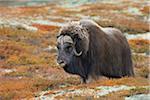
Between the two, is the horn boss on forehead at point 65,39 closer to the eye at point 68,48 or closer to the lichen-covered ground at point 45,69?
the eye at point 68,48

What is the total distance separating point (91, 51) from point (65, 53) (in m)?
0.99

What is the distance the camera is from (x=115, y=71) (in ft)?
47.8

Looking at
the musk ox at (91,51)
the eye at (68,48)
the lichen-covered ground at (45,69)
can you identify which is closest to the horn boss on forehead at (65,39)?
the musk ox at (91,51)

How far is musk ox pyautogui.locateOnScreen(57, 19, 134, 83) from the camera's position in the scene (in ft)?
43.2

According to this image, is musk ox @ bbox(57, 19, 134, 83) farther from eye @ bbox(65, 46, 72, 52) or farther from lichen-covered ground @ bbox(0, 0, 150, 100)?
lichen-covered ground @ bbox(0, 0, 150, 100)

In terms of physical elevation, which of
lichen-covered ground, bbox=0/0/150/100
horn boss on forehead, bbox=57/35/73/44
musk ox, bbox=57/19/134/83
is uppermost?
horn boss on forehead, bbox=57/35/73/44

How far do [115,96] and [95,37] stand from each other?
3531mm

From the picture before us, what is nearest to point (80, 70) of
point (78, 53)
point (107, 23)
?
point (78, 53)

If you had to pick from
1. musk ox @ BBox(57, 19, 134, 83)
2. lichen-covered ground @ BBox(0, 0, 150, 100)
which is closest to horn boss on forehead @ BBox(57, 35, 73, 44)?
musk ox @ BBox(57, 19, 134, 83)

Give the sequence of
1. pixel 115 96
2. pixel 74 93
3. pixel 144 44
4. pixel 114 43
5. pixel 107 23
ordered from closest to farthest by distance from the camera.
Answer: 1. pixel 115 96
2. pixel 74 93
3. pixel 114 43
4. pixel 144 44
5. pixel 107 23

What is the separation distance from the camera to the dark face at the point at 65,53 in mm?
12883

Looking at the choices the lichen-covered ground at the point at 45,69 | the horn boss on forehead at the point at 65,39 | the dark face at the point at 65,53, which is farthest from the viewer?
the horn boss on forehead at the point at 65,39

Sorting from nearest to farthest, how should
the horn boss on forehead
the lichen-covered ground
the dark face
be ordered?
the lichen-covered ground, the dark face, the horn boss on forehead

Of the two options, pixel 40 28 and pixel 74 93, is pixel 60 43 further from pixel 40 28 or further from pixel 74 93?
pixel 40 28
